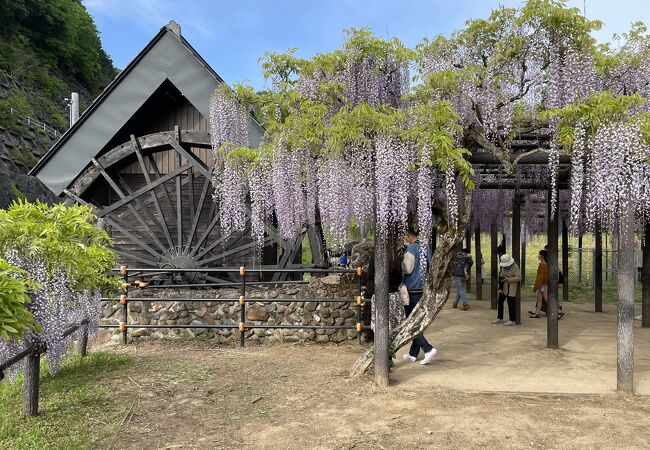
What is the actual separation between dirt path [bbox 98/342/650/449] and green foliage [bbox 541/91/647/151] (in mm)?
2541

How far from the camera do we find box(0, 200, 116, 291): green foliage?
4016 millimetres

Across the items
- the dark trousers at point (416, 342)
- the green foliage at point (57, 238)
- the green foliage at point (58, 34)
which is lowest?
the dark trousers at point (416, 342)

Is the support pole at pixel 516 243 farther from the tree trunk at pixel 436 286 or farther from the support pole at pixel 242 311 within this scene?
the support pole at pixel 242 311

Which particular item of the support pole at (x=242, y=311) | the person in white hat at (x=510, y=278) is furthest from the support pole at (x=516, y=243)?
the support pole at (x=242, y=311)

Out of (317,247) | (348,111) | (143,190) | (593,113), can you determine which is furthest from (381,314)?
(143,190)

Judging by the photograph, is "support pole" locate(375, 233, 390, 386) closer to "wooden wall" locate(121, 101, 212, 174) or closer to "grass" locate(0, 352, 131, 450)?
"grass" locate(0, 352, 131, 450)

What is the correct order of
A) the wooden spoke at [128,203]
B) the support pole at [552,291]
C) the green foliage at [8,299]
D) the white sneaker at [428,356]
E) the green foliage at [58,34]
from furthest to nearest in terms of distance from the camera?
the green foliage at [58,34]
the wooden spoke at [128,203]
the support pole at [552,291]
the white sneaker at [428,356]
the green foliage at [8,299]

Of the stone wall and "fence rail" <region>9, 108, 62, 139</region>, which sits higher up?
"fence rail" <region>9, 108, 62, 139</region>

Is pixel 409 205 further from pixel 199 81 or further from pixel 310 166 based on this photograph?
pixel 199 81

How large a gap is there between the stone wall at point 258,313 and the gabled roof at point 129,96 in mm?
2887

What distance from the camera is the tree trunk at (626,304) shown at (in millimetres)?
4927

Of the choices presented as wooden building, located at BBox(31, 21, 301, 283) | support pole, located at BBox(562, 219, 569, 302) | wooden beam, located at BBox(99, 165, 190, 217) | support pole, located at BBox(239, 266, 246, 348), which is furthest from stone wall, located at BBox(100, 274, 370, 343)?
support pole, located at BBox(562, 219, 569, 302)

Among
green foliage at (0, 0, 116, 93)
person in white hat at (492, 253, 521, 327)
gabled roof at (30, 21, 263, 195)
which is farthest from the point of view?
green foliage at (0, 0, 116, 93)

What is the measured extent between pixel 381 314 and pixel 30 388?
3.35 m
